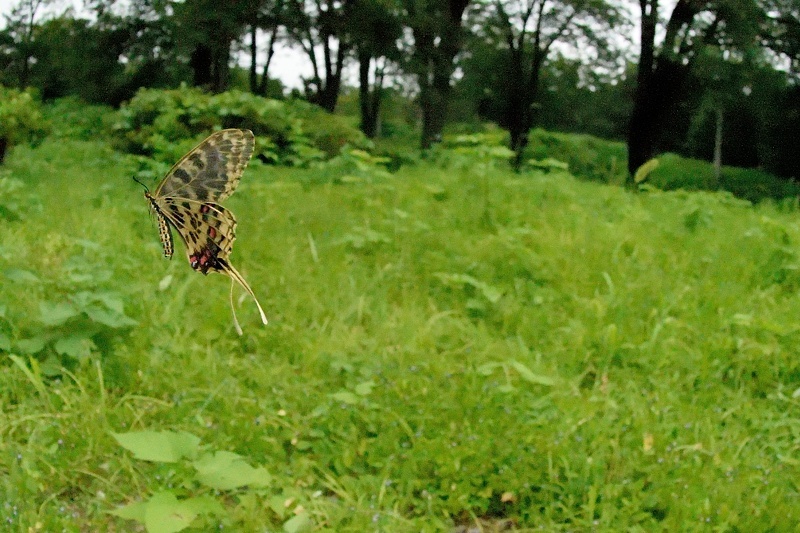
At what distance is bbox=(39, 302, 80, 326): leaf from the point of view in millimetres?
3078

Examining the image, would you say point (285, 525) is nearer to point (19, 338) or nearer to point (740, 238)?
point (19, 338)

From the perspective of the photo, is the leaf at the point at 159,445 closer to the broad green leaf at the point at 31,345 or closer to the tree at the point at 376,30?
the broad green leaf at the point at 31,345

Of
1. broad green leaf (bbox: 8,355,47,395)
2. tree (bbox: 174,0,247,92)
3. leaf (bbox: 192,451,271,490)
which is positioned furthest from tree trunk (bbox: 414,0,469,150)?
leaf (bbox: 192,451,271,490)

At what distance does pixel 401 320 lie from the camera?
4.02 meters

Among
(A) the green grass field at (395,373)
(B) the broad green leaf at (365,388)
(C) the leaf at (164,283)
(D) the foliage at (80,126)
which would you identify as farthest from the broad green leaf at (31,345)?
(D) the foliage at (80,126)

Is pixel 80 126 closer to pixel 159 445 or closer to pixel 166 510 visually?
pixel 159 445

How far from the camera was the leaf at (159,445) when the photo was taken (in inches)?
87.0

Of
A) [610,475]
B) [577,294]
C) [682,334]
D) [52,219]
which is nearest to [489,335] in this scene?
[577,294]

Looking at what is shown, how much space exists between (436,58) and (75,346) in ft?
36.9

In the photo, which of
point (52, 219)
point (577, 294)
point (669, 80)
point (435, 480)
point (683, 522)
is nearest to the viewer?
point (683, 522)

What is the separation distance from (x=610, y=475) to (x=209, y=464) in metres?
1.51

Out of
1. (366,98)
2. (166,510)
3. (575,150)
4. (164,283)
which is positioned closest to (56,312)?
(164,283)

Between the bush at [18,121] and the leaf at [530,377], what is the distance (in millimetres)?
5428

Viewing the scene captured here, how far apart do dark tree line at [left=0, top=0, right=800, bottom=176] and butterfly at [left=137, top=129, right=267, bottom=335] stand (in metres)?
8.03
